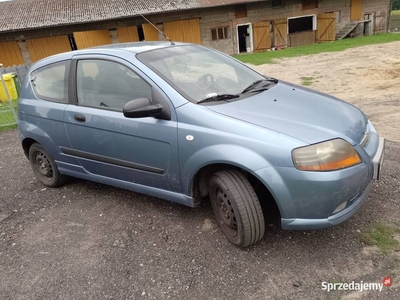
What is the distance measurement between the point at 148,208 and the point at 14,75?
10.1 metres

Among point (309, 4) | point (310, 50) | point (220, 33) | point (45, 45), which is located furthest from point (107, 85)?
point (309, 4)

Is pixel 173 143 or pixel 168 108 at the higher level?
pixel 168 108

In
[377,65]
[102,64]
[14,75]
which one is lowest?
[377,65]

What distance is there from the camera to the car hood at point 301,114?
2.30 metres

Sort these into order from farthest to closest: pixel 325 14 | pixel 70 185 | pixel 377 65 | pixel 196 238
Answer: pixel 325 14
pixel 377 65
pixel 70 185
pixel 196 238

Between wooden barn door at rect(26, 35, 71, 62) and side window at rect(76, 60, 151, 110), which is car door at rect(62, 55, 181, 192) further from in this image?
wooden barn door at rect(26, 35, 71, 62)

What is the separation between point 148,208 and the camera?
3.35m

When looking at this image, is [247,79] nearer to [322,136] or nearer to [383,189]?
[322,136]

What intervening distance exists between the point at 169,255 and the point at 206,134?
41.8 inches

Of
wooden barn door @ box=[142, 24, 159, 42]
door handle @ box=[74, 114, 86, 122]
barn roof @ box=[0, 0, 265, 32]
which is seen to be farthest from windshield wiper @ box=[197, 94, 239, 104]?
wooden barn door @ box=[142, 24, 159, 42]

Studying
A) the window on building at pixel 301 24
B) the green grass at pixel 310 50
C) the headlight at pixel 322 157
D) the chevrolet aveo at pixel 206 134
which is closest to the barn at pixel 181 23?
the window on building at pixel 301 24

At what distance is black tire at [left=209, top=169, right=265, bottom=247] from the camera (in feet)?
7.96

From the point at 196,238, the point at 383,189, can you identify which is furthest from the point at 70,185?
the point at 383,189

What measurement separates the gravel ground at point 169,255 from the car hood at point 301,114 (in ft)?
2.87
